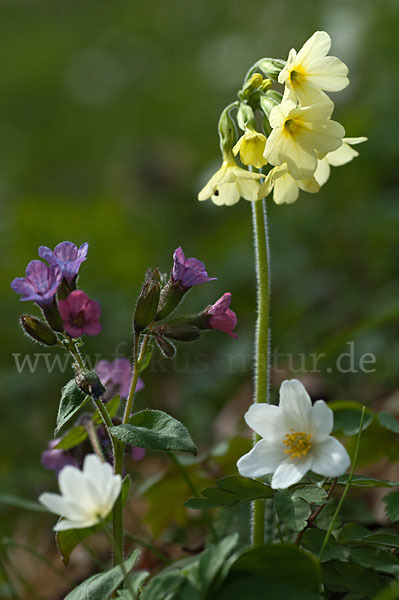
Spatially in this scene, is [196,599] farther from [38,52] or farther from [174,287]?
[38,52]

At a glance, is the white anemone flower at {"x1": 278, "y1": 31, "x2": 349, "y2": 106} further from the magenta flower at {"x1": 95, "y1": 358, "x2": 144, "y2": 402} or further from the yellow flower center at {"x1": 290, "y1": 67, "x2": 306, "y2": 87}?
the magenta flower at {"x1": 95, "y1": 358, "x2": 144, "y2": 402}

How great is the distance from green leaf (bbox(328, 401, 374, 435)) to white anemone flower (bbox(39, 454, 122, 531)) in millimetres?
771

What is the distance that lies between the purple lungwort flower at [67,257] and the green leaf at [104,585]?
Answer: 0.62 m

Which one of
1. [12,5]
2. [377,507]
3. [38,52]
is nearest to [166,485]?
[377,507]

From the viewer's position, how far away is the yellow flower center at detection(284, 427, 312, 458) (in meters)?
1.37

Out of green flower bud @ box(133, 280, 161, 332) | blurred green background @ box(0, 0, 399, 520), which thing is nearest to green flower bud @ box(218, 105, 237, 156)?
green flower bud @ box(133, 280, 161, 332)

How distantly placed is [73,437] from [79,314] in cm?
42

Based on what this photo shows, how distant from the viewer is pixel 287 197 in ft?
5.86

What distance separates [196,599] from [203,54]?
29.6 feet

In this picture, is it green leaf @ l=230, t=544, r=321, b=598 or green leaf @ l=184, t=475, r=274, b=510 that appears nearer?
green leaf @ l=230, t=544, r=321, b=598

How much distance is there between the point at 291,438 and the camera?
139cm

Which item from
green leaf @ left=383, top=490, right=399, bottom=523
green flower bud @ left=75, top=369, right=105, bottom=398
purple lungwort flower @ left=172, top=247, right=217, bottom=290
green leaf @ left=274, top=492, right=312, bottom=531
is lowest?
green leaf @ left=383, top=490, right=399, bottom=523

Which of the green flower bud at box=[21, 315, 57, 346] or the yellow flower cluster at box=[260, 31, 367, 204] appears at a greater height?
the yellow flower cluster at box=[260, 31, 367, 204]

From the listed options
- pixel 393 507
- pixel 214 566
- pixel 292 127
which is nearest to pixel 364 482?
pixel 393 507
